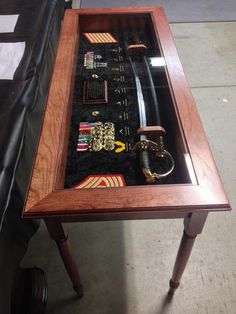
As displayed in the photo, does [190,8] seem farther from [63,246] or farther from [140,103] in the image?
[63,246]

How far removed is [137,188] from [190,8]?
2.90m

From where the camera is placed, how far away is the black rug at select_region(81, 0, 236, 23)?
9.05ft

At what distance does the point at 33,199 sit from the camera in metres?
0.70

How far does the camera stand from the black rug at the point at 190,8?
276cm

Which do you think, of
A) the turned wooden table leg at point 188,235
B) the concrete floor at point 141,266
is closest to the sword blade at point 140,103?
the turned wooden table leg at point 188,235

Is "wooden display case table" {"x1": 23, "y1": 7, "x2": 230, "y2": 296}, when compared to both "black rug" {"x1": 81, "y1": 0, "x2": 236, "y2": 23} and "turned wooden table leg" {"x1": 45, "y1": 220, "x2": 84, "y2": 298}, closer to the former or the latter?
"turned wooden table leg" {"x1": 45, "y1": 220, "x2": 84, "y2": 298}

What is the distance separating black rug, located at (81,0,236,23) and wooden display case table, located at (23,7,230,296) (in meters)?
2.02

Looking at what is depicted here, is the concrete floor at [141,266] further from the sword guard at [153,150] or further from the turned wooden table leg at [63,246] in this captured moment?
the sword guard at [153,150]

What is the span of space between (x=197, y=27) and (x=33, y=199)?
8.44ft

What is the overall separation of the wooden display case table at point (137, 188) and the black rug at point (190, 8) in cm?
202

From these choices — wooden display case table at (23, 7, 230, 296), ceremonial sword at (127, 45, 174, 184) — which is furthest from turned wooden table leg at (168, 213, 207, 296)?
ceremonial sword at (127, 45, 174, 184)

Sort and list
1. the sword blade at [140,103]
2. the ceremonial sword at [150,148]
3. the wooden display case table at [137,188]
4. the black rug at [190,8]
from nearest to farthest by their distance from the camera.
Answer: the wooden display case table at [137,188] < the ceremonial sword at [150,148] < the sword blade at [140,103] < the black rug at [190,8]

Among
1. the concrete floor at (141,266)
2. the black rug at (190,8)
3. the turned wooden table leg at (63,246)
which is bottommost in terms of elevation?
the concrete floor at (141,266)

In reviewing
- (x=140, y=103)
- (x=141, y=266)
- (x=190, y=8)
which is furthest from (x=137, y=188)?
(x=190, y=8)
